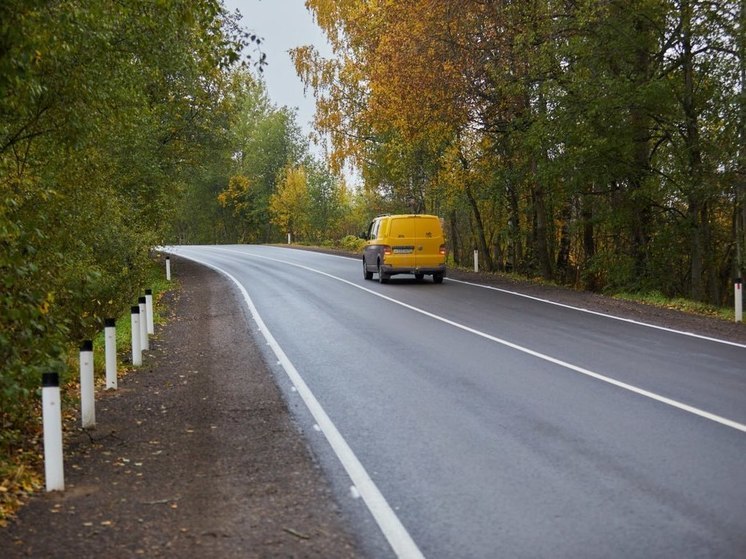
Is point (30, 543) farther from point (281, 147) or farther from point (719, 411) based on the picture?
point (281, 147)

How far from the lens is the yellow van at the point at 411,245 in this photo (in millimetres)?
22766

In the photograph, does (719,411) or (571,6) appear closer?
(719,411)

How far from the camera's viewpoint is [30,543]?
4.65 metres

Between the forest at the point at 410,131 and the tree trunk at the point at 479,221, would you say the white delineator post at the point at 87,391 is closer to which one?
the forest at the point at 410,131

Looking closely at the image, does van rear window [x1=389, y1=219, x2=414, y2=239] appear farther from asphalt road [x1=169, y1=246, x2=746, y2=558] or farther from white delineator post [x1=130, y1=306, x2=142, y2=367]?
white delineator post [x1=130, y1=306, x2=142, y2=367]

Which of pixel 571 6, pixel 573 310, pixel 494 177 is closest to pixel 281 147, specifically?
pixel 494 177

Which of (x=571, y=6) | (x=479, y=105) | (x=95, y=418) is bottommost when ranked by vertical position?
(x=95, y=418)

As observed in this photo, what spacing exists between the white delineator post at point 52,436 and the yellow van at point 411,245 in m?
17.4

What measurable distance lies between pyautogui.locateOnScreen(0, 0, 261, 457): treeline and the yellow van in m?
7.14

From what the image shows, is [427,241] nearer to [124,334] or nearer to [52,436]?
[124,334]

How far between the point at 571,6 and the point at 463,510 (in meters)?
19.7

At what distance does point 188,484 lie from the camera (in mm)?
5707

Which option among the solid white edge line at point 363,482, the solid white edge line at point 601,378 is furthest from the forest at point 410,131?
the solid white edge line at point 601,378

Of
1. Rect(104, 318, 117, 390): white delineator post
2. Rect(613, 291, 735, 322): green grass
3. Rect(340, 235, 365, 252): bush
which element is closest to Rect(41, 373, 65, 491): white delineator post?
Rect(104, 318, 117, 390): white delineator post
